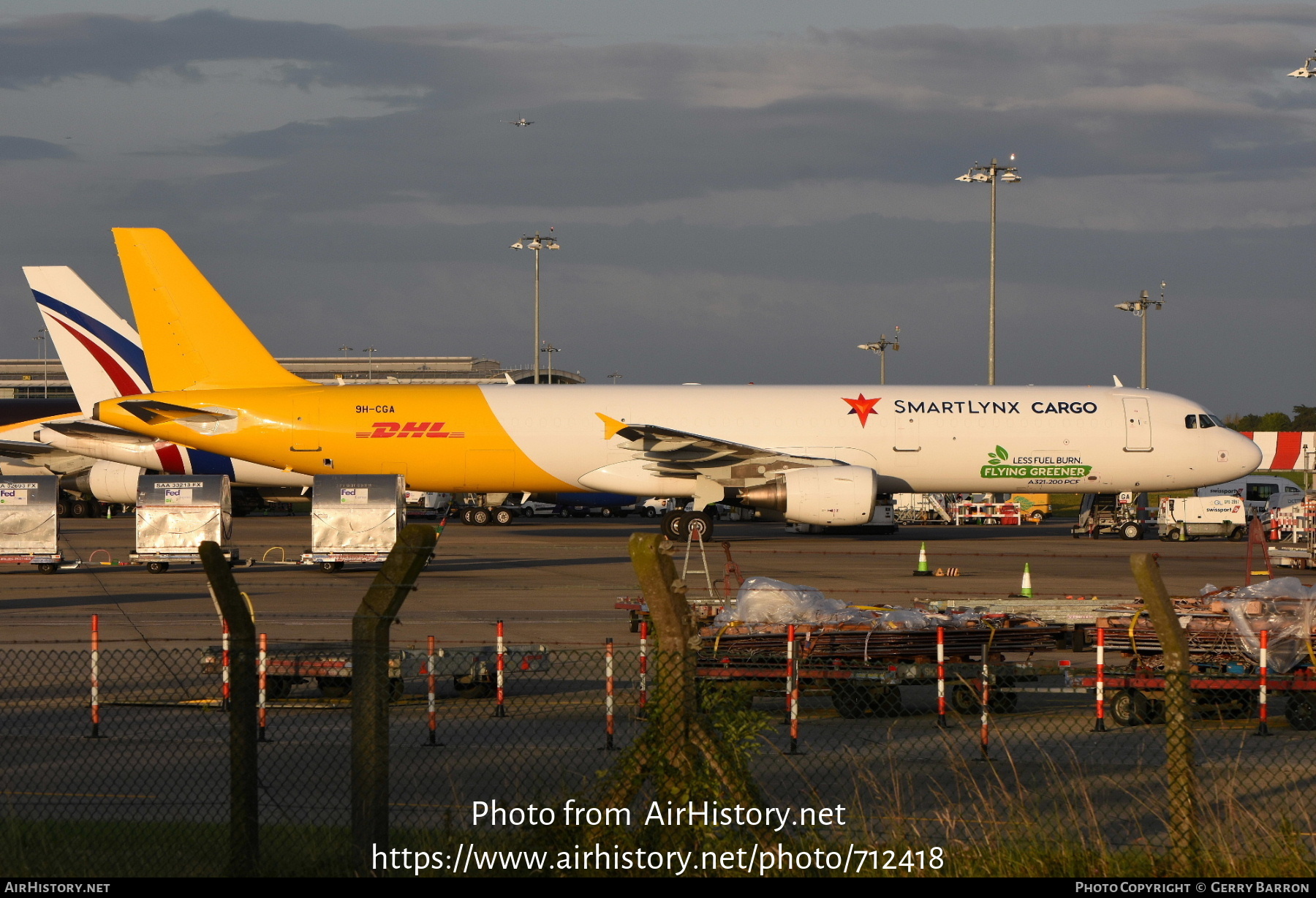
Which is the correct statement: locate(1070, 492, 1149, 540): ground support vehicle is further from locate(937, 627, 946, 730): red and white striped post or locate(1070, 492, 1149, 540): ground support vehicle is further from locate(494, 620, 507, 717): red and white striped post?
locate(494, 620, 507, 717): red and white striped post

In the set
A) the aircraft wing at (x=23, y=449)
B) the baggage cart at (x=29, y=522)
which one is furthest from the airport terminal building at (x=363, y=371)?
the baggage cart at (x=29, y=522)

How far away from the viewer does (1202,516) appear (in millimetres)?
41031

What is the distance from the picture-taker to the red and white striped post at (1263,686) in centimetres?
1084

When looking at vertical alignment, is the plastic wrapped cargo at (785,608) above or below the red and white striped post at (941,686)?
above

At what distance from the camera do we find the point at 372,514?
26328 millimetres

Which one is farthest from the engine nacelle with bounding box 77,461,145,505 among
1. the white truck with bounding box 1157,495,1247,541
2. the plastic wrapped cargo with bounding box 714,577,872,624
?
the plastic wrapped cargo with bounding box 714,577,872,624

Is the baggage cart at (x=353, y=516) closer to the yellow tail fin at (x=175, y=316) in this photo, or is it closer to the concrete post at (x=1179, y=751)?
the yellow tail fin at (x=175, y=316)

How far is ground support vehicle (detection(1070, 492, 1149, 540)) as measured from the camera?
40031 millimetres

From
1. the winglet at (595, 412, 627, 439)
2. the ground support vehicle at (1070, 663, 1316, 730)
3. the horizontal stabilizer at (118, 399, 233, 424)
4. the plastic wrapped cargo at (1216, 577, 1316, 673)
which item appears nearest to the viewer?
the ground support vehicle at (1070, 663, 1316, 730)

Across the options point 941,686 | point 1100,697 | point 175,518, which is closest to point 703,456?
point 175,518

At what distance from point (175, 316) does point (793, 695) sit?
96.1 feet

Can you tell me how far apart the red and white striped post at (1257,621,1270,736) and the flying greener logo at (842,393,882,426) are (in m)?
23.3

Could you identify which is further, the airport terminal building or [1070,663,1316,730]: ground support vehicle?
the airport terminal building

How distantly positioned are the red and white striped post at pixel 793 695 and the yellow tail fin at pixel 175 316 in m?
26.9
